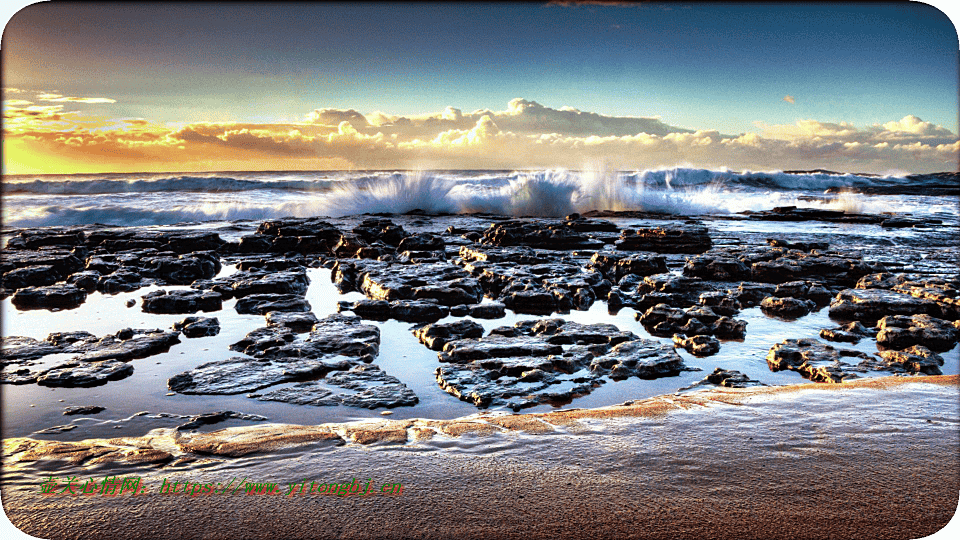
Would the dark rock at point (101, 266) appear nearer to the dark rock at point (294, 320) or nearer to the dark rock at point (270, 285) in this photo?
the dark rock at point (270, 285)

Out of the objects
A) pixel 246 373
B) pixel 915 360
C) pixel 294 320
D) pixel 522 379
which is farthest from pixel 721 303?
pixel 246 373

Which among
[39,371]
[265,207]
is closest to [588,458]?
[39,371]

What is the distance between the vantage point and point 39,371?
3.30 meters

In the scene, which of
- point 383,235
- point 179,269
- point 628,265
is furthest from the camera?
point 383,235

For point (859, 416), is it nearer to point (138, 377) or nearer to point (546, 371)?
point (546, 371)

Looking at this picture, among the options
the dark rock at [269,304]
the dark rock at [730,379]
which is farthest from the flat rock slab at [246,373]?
the dark rock at [730,379]

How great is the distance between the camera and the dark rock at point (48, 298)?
5.25 meters

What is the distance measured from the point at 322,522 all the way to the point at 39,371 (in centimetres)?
268

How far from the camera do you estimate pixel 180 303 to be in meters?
5.01

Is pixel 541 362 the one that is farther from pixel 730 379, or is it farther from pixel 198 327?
pixel 198 327

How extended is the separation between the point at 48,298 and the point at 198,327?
227 centimetres

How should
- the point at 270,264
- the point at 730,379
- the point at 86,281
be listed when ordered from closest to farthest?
the point at 730,379 → the point at 86,281 → the point at 270,264

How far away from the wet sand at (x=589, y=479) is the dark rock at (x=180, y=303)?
2915mm

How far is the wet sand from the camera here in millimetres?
1595
